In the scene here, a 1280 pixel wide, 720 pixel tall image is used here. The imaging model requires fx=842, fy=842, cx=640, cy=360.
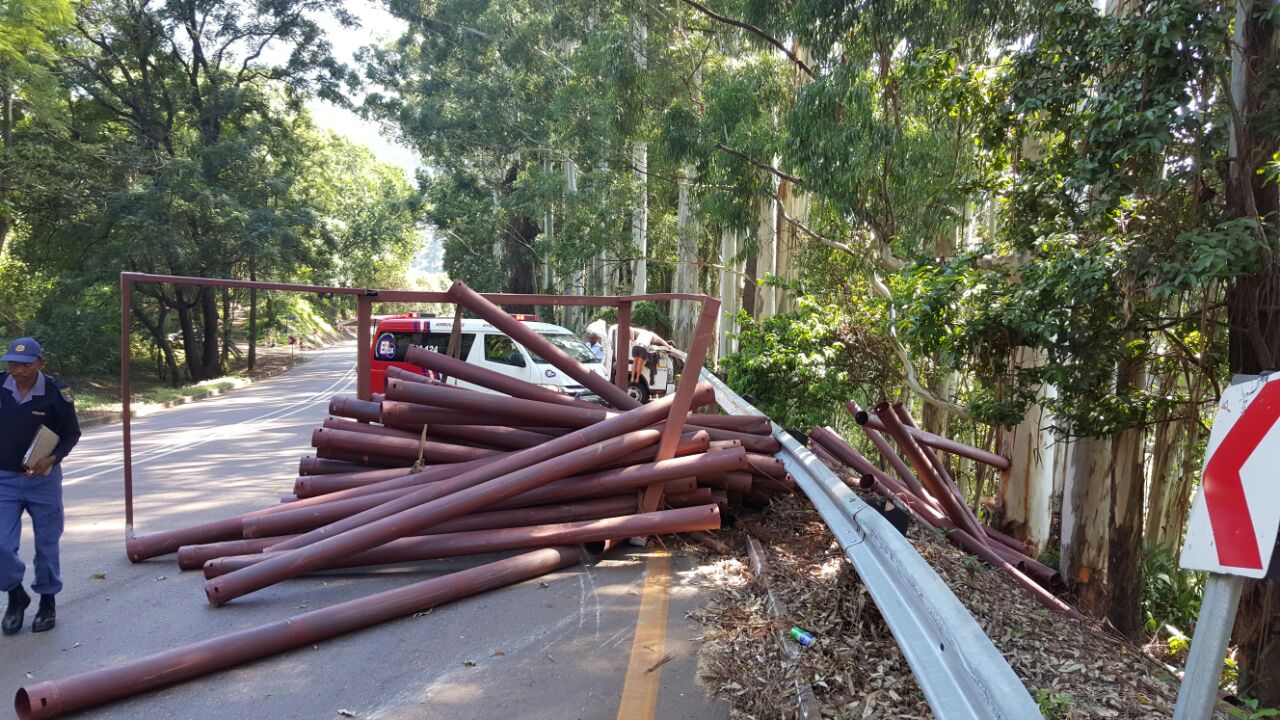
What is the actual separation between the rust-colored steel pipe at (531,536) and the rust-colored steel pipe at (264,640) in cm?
14

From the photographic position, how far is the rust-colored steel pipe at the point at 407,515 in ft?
16.9

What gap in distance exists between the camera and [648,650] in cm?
448

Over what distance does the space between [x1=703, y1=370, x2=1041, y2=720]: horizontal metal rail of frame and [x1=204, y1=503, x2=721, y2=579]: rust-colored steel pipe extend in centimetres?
151

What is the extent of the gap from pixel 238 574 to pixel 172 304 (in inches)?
1154

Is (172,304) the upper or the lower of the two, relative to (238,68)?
lower

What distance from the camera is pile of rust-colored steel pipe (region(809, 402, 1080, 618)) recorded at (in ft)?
23.1

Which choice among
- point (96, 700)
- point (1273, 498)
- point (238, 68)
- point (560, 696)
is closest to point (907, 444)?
point (560, 696)

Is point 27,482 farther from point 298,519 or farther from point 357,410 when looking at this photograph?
point 357,410

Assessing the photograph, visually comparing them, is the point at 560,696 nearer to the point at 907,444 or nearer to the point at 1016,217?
the point at 907,444

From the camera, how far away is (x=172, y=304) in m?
30.4

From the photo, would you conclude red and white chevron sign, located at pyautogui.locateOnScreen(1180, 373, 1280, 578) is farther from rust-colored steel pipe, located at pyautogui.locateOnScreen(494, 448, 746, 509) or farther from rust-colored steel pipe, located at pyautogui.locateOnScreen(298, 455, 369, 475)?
rust-colored steel pipe, located at pyautogui.locateOnScreen(298, 455, 369, 475)

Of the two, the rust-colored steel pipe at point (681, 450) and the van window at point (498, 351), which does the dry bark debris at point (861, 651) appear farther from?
the van window at point (498, 351)

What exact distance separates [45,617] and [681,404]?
4.29m

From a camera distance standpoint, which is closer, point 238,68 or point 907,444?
point 907,444
